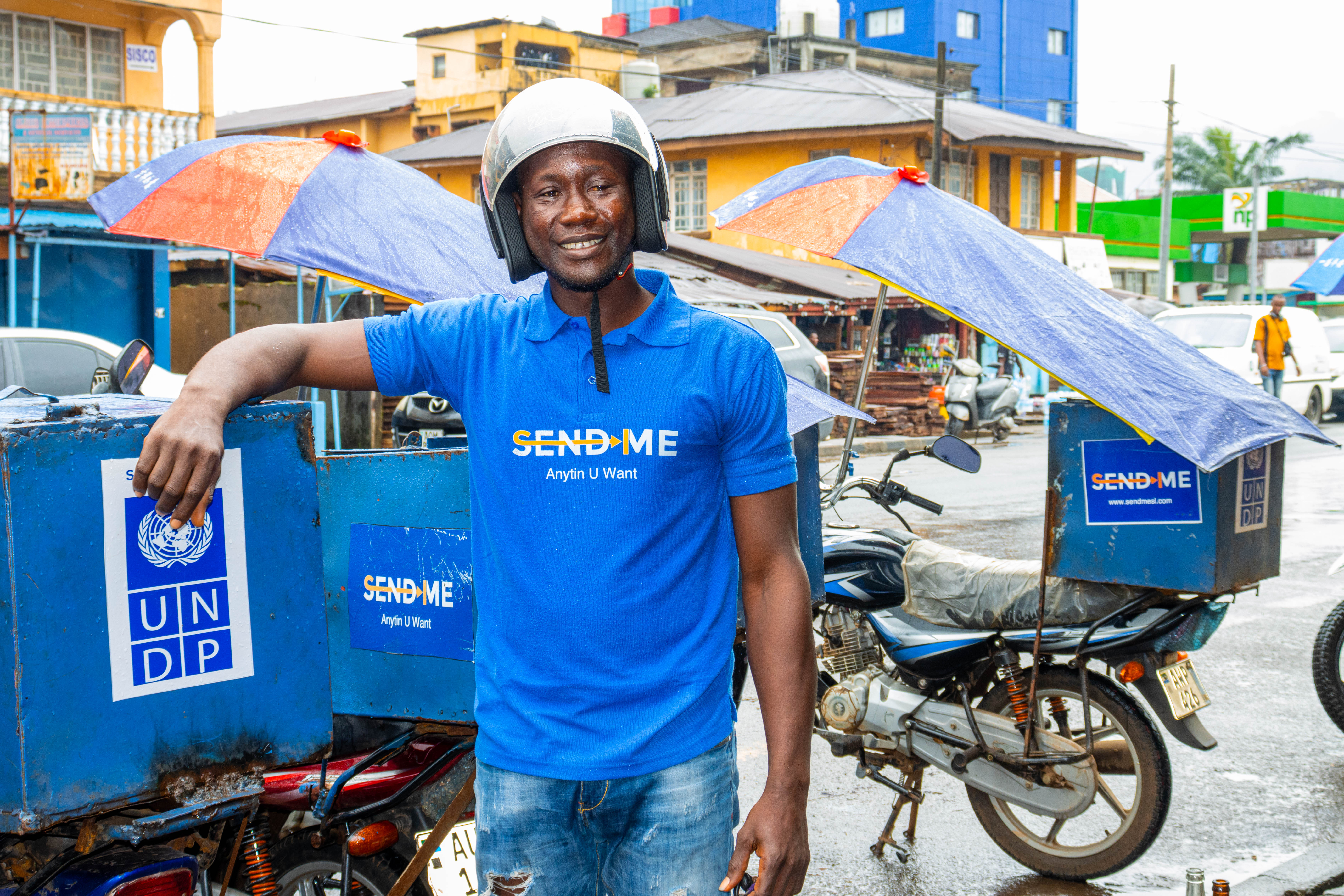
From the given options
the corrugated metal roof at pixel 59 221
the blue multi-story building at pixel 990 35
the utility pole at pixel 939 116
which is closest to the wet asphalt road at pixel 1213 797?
the corrugated metal roof at pixel 59 221

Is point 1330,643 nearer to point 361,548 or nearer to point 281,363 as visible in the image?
point 361,548

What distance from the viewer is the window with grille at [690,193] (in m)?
29.7

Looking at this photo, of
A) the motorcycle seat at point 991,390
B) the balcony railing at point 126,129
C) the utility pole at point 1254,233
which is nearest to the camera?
the balcony railing at point 126,129

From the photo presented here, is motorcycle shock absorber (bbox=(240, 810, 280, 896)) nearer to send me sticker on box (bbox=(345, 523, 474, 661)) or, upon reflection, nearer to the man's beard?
send me sticker on box (bbox=(345, 523, 474, 661))

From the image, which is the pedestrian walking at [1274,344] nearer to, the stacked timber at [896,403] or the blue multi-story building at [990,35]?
the stacked timber at [896,403]

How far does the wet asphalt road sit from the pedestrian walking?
36.4 ft

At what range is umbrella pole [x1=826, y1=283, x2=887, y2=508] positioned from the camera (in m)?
4.04

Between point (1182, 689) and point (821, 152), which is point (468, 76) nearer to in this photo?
point (821, 152)

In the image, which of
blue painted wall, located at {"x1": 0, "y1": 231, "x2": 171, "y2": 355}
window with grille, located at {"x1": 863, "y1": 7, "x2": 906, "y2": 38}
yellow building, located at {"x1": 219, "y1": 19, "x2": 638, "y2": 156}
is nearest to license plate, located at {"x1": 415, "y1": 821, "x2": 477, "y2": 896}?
blue painted wall, located at {"x1": 0, "y1": 231, "x2": 171, "y2": 355}

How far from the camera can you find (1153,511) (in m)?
3.68

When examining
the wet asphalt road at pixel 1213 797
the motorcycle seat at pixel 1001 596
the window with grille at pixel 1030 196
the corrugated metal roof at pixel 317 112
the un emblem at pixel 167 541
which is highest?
the corrugated metal roof at pixel 317 112

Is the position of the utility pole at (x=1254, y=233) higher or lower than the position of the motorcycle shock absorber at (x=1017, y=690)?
higher

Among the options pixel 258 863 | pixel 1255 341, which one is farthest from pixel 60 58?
pixel 258 863

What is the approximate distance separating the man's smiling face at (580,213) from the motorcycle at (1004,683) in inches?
82.9
